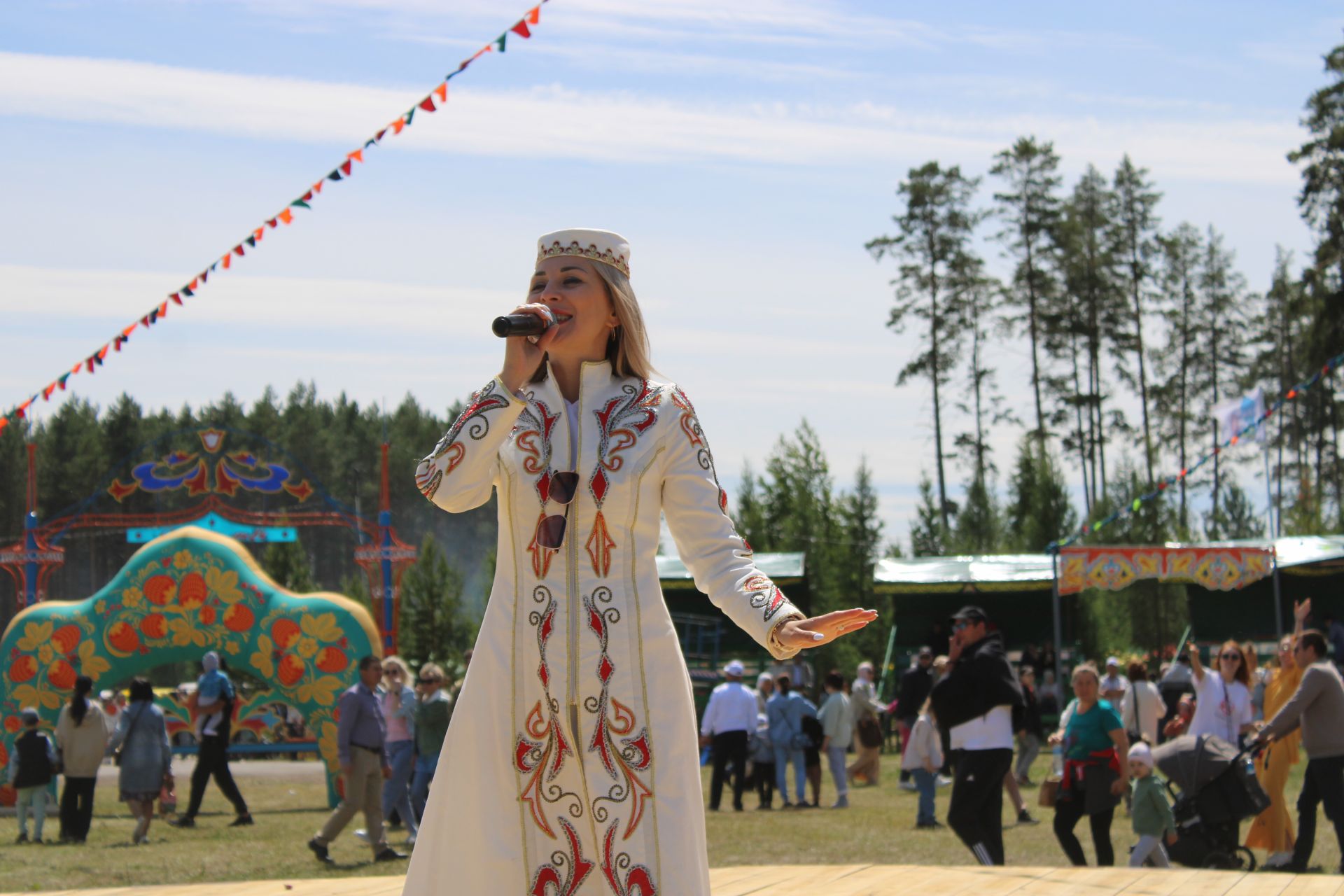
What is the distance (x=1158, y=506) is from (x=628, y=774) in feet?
123

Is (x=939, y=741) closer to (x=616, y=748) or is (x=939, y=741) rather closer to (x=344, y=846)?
(x=344, y=846)

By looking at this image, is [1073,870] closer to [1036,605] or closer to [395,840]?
[395,840]

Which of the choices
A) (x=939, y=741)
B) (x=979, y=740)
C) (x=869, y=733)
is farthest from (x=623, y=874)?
(x=869, y=733)

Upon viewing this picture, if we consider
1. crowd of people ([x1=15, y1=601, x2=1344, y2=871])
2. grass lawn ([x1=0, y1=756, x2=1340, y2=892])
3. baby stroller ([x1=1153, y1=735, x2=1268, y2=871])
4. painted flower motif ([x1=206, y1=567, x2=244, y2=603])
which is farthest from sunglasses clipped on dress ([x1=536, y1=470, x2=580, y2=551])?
painted flower motif ([x1=206, y1=567, x2=244, y2=603])

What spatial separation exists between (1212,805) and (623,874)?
6983 mm

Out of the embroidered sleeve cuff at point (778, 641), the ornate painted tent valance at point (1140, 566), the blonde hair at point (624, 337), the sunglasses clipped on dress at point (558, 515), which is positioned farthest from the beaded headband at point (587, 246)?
the ornate painted tent valance at point (1140, 566)

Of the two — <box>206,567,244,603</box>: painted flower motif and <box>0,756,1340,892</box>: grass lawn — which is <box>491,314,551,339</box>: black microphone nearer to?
<box>0,756,1340,892</box>: grass lawn

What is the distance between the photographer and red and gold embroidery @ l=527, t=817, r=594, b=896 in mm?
3193

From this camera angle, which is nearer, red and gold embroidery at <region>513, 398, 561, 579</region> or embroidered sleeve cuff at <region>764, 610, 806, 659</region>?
embroidered sleeve cuff at <region>764, 610, 806, 659</region>

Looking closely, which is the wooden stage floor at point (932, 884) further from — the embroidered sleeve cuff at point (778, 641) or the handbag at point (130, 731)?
the handbag at point (130, 731)

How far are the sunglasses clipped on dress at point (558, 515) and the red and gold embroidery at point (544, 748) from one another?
0.34 feet

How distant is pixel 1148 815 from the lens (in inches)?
352

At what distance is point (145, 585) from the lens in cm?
1658

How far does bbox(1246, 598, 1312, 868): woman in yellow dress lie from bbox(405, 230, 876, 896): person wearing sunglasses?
7.89 metres
